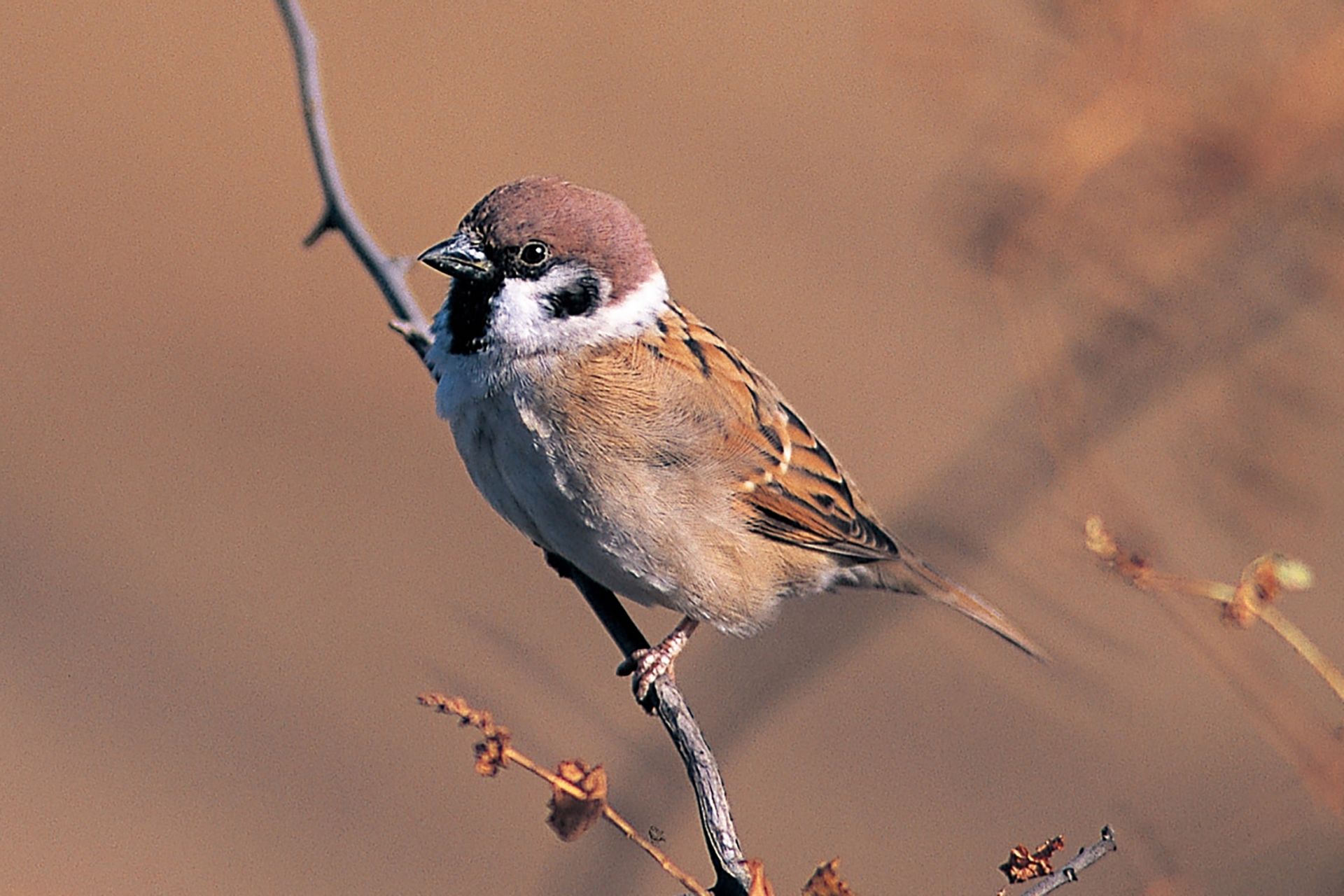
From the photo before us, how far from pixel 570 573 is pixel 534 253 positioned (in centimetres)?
78

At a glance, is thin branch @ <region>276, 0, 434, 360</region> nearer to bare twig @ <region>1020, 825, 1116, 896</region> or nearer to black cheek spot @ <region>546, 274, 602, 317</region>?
black cheek spot @ <region>546, 274, 602, 317</region>

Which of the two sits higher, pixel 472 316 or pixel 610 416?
pixel 472 316

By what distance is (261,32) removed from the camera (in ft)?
29.4

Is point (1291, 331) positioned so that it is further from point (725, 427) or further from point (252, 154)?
point (252, 154)

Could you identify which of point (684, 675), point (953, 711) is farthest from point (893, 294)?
point (684, 675)

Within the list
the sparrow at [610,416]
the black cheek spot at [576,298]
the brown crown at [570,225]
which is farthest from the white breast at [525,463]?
the brown crown at [570,225]

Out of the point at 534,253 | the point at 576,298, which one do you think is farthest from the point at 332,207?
the point at 576,298

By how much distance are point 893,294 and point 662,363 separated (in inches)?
193

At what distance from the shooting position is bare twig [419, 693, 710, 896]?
5.33 ft

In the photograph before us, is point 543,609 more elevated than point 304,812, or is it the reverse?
point 543,609

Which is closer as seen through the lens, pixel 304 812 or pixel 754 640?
pixel 754 640

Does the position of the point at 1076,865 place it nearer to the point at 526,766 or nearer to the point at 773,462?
the point at 526,766

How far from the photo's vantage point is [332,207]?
9.98 ft

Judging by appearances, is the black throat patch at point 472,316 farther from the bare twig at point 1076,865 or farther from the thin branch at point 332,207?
the bare twig at point 1076,865
